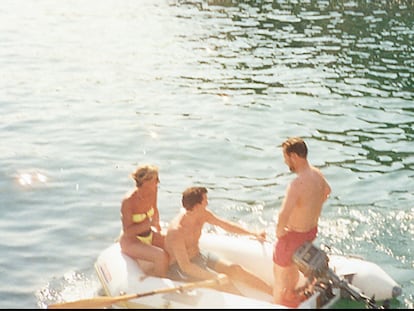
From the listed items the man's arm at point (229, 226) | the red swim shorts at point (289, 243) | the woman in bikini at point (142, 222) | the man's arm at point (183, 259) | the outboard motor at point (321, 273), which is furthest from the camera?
the man's arm at point (229, 226)

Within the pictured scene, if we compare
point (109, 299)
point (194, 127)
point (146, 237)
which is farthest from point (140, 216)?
point (194, 127)

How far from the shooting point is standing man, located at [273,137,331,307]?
7.89m

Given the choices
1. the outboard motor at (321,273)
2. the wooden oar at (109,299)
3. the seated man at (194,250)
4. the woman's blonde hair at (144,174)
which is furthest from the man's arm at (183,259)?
the outboard motor at (321,273)

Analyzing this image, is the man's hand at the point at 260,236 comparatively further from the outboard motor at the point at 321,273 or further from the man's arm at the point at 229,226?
the outboard motor at the point at 321,273

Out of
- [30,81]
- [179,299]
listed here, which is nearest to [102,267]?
[179,299]

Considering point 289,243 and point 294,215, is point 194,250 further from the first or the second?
point 294,215

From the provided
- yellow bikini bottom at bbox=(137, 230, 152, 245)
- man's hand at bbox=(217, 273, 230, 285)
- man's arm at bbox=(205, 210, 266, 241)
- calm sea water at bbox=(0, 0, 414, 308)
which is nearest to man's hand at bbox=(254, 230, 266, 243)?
man's arm at bbox=(205, 210, 266, 241)

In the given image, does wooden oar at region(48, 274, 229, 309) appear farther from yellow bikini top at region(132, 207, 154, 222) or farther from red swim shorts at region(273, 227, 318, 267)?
yellow bikini top at region(132, 207, 154, 222)

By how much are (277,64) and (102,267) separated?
14897 millimetres

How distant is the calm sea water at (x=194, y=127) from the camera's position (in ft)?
35.8

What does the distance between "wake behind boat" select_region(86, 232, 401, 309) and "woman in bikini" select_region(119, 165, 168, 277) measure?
0.16 m

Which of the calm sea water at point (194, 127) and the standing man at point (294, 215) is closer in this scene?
the standing man at point (294, 215)

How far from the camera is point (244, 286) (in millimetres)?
8859

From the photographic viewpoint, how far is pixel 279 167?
13.9 meters
